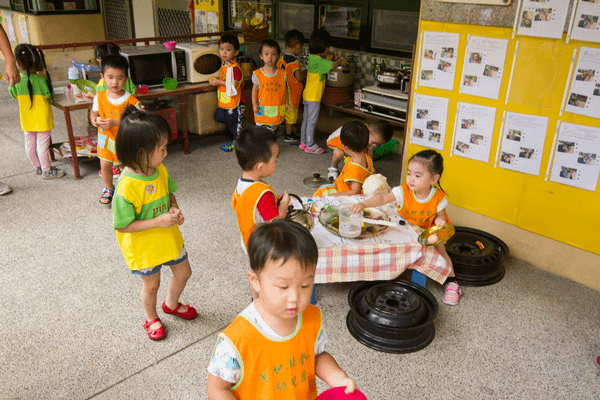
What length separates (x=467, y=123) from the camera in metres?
3.60

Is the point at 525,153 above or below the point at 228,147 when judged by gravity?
above

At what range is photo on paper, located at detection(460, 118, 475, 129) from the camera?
357 centimetres

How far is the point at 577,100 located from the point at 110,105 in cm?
356

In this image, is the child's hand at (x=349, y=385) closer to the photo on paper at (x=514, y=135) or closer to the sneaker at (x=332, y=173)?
the photo on paper at (x=514, y=135)

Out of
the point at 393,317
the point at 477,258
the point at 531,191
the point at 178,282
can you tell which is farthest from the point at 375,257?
the point at 531,191

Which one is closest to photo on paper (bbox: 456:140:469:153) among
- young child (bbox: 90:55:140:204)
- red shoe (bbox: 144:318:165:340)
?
red shoe (bbox: 144:318:165:340)

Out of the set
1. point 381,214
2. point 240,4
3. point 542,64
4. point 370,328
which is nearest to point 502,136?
point 542,64

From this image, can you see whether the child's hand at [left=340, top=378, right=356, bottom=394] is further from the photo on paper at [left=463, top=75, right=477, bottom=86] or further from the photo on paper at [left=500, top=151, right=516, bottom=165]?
the photo on paper at [left=463, top=75, right=477, bottom=86]

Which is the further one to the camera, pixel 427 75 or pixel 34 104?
pixel 34 104

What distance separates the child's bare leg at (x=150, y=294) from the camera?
2.54 meters

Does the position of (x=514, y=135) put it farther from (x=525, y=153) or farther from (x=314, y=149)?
(x=314, y=149)

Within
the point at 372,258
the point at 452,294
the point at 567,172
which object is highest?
the point at 567,172

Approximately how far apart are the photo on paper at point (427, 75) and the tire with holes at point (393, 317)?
1.69 meters

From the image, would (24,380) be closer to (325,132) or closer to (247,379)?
(247,379)
